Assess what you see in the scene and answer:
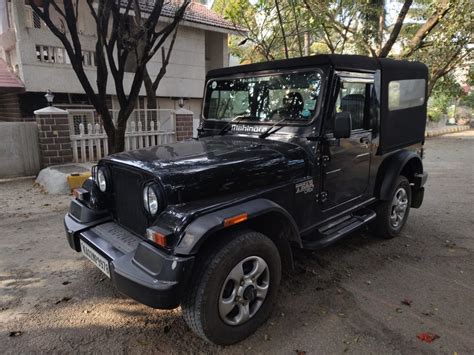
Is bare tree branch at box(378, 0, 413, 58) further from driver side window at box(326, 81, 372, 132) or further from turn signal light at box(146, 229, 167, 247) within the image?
turn signal light at box(146, 229, 167, 247)

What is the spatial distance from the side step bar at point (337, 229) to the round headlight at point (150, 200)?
1.36m

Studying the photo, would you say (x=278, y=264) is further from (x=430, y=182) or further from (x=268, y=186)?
(x=430, y=182)

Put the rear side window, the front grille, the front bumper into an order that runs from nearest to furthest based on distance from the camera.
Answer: the front bumper, the front grille, the rear side window

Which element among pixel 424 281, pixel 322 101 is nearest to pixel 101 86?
pixel 322 101

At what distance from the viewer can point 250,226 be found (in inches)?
105

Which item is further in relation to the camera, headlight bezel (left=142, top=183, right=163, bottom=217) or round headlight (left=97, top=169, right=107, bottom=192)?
round headlight (left=97, top=169, right=107, bottom=192)

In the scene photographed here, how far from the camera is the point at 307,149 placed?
119 inches

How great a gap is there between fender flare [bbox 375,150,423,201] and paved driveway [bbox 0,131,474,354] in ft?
2.30

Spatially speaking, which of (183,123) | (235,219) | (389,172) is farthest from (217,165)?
(183,123)

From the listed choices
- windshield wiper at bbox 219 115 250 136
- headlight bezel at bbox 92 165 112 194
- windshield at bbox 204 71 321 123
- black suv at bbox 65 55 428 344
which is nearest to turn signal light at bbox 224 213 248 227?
black suv at bbox 65 55 428 344

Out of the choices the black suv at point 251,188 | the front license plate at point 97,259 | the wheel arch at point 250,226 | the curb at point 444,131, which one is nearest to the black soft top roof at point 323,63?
the black suv at point 251,188

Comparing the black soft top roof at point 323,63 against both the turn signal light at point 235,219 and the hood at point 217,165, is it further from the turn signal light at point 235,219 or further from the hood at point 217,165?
the turn signal light at point 235,219

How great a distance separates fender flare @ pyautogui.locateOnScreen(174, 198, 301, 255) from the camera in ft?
6.89

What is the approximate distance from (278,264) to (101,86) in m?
5.48
